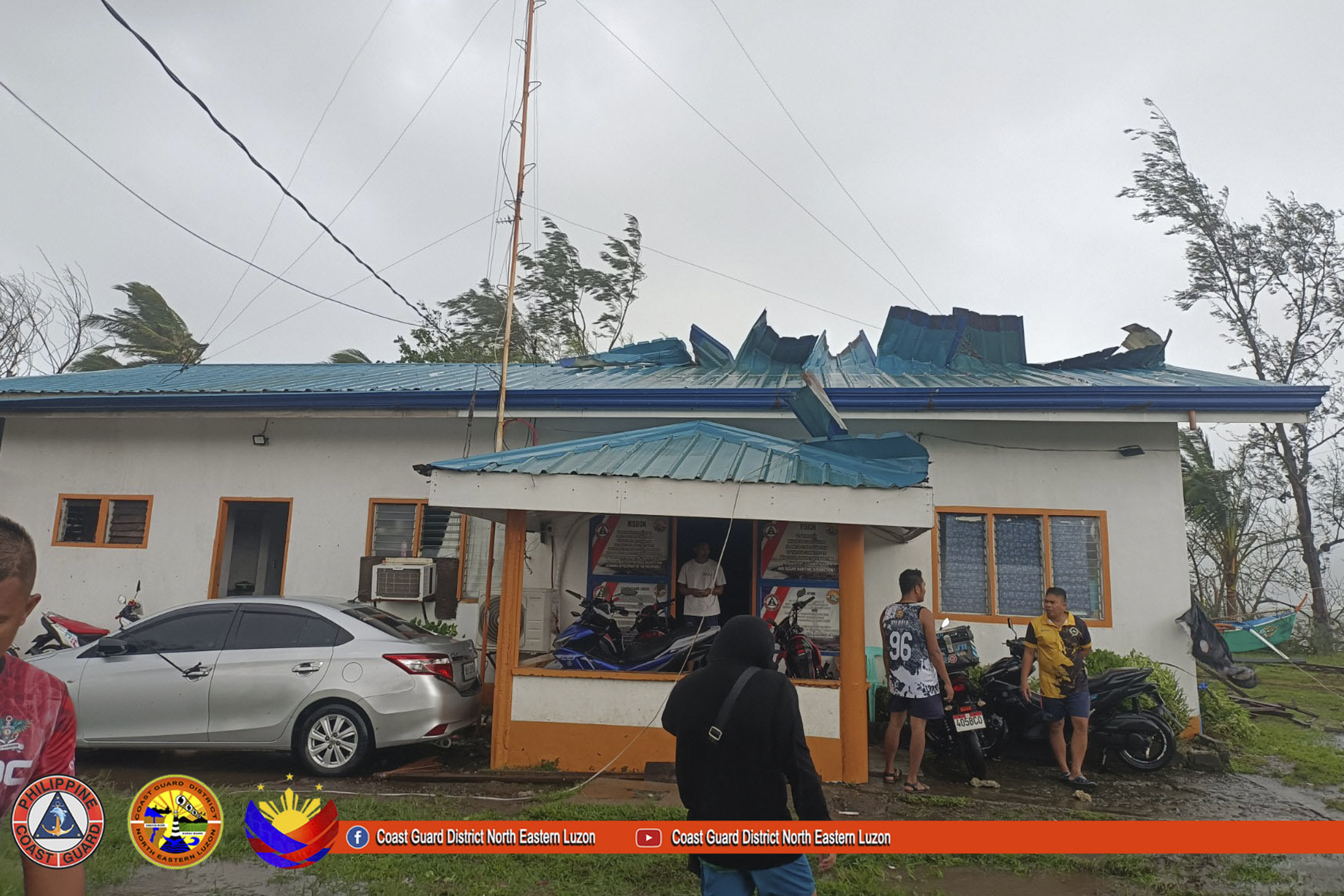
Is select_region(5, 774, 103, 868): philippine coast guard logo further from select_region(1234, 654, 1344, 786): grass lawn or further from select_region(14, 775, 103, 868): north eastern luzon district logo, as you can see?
select_region(1234, 654, 1344, 786): grass lawn

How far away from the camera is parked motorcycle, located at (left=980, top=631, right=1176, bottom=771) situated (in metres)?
7.22

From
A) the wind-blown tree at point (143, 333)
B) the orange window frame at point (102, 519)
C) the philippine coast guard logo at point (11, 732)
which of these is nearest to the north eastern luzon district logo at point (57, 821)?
the philippine coast guard logo at point (11, 732)

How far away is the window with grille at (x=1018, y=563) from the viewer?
869cm

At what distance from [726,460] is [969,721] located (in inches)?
120

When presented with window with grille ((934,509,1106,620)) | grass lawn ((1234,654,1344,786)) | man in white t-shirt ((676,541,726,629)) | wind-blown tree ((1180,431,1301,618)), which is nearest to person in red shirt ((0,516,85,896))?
man in white t-shirt ((676,541,726,629))

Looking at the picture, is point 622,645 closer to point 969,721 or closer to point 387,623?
point 387,623

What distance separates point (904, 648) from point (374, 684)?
172 inches

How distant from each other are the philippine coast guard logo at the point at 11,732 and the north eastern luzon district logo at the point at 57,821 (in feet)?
0.40

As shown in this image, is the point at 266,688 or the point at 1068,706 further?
the point at 1068,706

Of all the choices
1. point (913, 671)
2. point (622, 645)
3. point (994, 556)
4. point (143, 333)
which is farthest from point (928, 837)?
point (143, 333)

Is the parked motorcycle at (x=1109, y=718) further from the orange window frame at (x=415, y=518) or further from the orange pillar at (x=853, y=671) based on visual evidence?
the orange window frame at (x=415, y=518)

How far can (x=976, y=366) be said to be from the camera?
36.2 feet

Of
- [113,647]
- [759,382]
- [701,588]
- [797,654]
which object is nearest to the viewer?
[113,647]

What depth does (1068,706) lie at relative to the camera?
678cm
